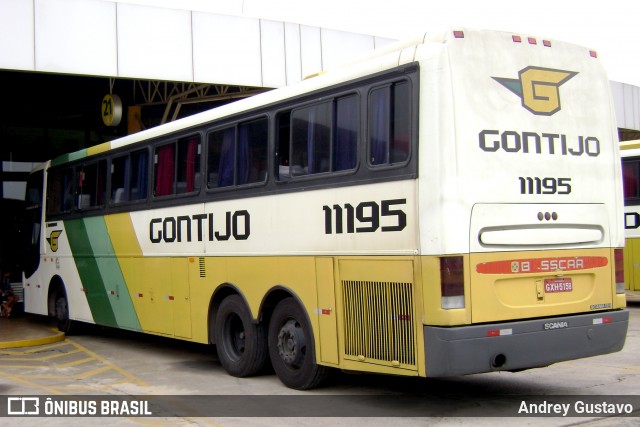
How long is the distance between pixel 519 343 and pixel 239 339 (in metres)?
4.05

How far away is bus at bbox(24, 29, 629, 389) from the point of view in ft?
23.9

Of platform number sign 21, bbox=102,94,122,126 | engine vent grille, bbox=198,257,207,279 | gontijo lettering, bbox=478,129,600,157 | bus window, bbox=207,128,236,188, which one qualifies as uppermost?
platform number sign 21, bbox=102,94,122,126

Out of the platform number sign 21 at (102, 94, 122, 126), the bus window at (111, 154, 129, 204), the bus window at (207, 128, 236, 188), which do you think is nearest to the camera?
the bus window at (207, 128, 236, 188)

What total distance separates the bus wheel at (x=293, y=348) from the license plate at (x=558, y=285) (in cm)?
250

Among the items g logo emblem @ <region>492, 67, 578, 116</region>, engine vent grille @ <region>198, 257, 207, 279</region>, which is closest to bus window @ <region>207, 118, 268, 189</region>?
engine vent grille @ <region>198, 257, 207, 279</region>

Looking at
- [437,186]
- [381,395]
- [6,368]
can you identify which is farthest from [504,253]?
[6,368]

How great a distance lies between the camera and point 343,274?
8250 mm

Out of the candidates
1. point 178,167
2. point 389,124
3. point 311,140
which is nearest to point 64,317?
point 178,167

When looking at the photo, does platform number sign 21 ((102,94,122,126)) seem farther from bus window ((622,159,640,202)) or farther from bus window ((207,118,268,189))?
bus window ((622,159,640,202))

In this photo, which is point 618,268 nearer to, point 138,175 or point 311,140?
point 311,140

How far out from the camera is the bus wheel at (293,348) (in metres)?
8.82

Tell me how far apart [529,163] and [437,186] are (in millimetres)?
1126

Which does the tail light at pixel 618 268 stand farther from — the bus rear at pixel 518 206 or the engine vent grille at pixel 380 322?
the engine vent grille at pixel 380 322

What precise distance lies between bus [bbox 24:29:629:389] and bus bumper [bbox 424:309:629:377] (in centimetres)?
2
